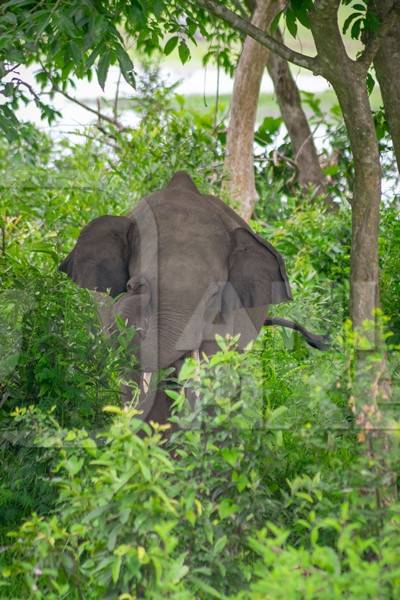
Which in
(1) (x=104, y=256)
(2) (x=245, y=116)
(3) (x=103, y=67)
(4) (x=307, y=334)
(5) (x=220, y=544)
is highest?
(2) (x=245, y=116)

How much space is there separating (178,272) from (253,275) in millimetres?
464

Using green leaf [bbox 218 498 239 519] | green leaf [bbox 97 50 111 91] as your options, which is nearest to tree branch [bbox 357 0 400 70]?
green leaf [bbox 97 50 111 91]

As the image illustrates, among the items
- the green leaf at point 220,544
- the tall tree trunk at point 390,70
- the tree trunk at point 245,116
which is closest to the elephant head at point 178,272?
the tall tree trunk at point 390,70

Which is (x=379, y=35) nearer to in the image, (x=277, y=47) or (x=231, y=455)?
(x=277, y=47)

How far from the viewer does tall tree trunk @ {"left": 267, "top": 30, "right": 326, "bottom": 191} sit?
1206cm

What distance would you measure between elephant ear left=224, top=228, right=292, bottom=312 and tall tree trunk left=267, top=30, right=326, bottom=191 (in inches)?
241

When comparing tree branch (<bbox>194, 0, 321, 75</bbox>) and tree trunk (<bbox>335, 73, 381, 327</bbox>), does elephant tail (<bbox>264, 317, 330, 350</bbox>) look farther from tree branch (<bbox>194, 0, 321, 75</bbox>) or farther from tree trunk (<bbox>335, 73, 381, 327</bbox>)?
tree branch (<bbox>194, 0, 321, 75</bbox>)

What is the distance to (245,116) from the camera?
10078 millimetres

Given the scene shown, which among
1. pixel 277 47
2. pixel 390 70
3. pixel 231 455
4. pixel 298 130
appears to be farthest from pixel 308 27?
pixel 298 130

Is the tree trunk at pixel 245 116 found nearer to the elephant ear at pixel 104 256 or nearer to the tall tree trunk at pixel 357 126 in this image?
the elephant ear at pixel 104 256

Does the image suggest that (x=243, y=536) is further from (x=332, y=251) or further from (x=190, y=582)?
(x=332, y=251)

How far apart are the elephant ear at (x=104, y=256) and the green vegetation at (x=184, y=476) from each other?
0.38ft

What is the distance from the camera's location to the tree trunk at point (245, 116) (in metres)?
9.70

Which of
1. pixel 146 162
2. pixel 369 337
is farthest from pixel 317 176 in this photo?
pixel 369 337
